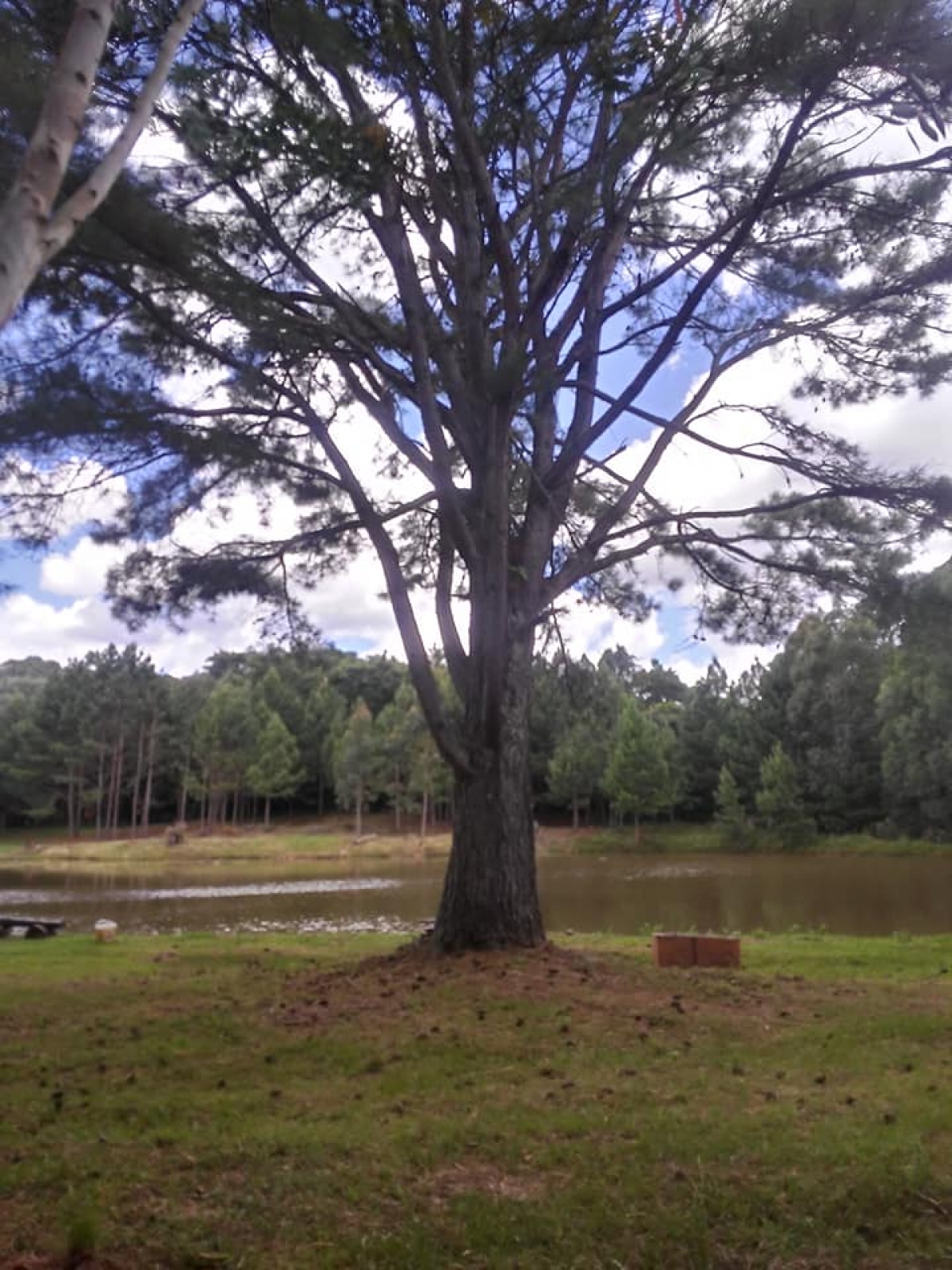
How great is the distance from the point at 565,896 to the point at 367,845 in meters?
22.0

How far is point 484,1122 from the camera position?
377cm

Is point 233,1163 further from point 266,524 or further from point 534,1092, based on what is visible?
point 266,524

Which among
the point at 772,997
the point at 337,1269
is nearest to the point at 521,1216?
the point at 337,1269

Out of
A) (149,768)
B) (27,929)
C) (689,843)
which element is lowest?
(689,843)

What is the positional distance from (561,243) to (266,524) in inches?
116

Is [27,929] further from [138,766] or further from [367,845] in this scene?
[138,766]

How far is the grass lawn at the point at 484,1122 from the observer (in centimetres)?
290

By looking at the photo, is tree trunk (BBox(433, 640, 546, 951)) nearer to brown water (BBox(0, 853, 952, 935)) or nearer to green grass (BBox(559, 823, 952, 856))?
brown water (BBox(0, 853, 952, 935))

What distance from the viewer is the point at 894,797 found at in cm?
3719

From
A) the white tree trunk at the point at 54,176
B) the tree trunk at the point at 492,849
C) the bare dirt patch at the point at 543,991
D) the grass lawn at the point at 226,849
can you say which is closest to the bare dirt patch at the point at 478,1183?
the bare dirt patch at the point at 543,991

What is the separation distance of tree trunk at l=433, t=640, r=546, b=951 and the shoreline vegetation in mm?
31119

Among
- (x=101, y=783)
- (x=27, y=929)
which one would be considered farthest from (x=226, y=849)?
(x=27, y=929)

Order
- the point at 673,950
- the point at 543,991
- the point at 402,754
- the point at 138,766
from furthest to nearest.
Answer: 1. the point at 138,766
2. the point at 402,754
3. the point at 673,950
4. the point at 543,991

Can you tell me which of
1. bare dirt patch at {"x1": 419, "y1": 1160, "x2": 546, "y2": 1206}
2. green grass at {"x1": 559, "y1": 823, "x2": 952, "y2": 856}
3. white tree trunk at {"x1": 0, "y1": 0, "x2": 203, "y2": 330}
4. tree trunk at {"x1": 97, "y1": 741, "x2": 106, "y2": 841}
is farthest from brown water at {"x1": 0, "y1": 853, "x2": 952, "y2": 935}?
white tree trunk at {"x1": 0, "y1": 0, "x2": 203, "y2": 330}
